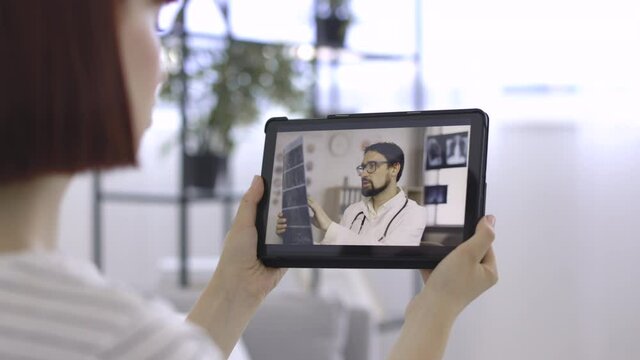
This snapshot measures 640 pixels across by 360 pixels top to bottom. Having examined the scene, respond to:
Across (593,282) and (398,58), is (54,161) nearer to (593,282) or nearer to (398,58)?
(593,282)

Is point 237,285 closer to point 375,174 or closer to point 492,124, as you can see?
point 375,174

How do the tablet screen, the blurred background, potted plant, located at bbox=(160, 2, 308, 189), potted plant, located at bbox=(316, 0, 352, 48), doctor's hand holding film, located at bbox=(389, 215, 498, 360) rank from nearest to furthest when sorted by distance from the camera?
1. doctor's hand holding film, located at bbox=(389, 215, 498, 360)
2. the tablet screen
3. the blurred background
4. potted plant, located at bbox=(160, 2, 308, 189)
5. potted plant, located at bbox=(316, 0, 352, 48)

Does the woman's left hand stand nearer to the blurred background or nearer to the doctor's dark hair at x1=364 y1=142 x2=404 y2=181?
the doctor's dark hair at x1=364 y1=142 x2=404 y2=181

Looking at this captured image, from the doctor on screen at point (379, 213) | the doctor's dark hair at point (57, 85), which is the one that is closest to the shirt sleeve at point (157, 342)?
the doctor's dark hair at point (57, 85)

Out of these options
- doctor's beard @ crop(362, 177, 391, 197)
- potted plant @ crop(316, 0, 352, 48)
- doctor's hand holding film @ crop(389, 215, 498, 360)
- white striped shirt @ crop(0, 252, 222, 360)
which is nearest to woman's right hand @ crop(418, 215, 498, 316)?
doctor's hand holding film @ crop(389, 215, 498, 360)

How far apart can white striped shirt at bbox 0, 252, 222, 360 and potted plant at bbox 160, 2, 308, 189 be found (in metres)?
2.10

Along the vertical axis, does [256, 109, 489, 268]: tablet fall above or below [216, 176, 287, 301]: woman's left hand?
above

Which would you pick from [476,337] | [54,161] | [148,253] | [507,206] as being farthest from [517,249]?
[54,161]

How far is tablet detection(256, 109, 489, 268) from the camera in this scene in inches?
35.2

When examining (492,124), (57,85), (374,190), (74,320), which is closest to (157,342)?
(74,320)

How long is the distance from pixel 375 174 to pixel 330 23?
76.6 inches

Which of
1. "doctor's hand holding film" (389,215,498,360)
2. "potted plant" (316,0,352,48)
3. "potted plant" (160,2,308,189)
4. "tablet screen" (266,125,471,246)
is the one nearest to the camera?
"doctor's hand holding film" (389,215,498,360)

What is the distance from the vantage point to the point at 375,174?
3.20 feet

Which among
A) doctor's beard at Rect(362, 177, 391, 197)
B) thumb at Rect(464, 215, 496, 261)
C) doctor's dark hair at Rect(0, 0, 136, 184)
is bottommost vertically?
thumb at Rect(464, 215, 496, 261)
